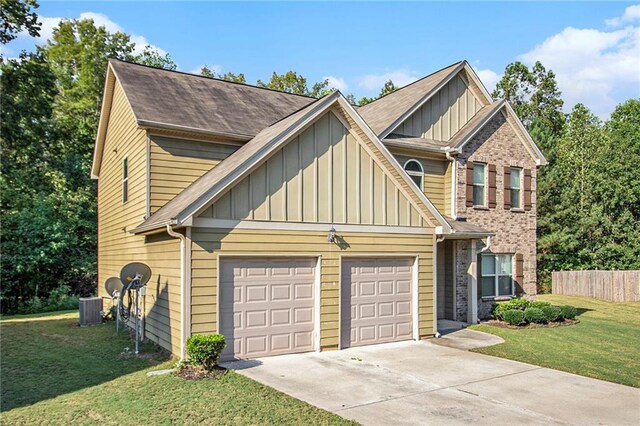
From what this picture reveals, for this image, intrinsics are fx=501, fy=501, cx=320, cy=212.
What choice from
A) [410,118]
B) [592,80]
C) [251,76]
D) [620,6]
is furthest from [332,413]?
[592,80]

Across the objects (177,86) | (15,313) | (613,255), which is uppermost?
(177,86)

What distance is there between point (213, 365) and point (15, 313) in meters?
17.3

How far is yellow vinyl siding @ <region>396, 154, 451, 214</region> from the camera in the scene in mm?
17156

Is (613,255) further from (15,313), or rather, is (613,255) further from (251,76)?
(15,313)

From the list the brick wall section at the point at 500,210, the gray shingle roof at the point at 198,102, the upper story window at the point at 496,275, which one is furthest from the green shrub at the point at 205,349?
the upper story window at the point at 496,275

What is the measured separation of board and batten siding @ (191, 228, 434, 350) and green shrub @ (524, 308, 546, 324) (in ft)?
14.2

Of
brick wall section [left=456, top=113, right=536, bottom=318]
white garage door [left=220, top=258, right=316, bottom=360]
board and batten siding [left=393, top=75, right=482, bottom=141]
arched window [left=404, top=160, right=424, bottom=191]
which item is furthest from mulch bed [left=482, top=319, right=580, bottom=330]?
white garage door [left=220, top=258, right=316, bottom=360]

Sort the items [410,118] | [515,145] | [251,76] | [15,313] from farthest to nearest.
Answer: [251,76]
[15,313]
[515,145]
[410,118]

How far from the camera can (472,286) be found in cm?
1666

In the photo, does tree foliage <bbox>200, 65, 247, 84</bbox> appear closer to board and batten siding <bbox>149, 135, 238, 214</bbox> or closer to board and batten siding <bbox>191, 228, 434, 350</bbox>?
board and batten siding <bbox>149, 135, 238, 214</bbox>

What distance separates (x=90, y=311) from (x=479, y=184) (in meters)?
13.7

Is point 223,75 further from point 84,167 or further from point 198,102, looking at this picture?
point 198,102

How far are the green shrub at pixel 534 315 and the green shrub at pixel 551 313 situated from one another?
0.19m

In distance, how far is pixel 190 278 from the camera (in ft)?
33.2
